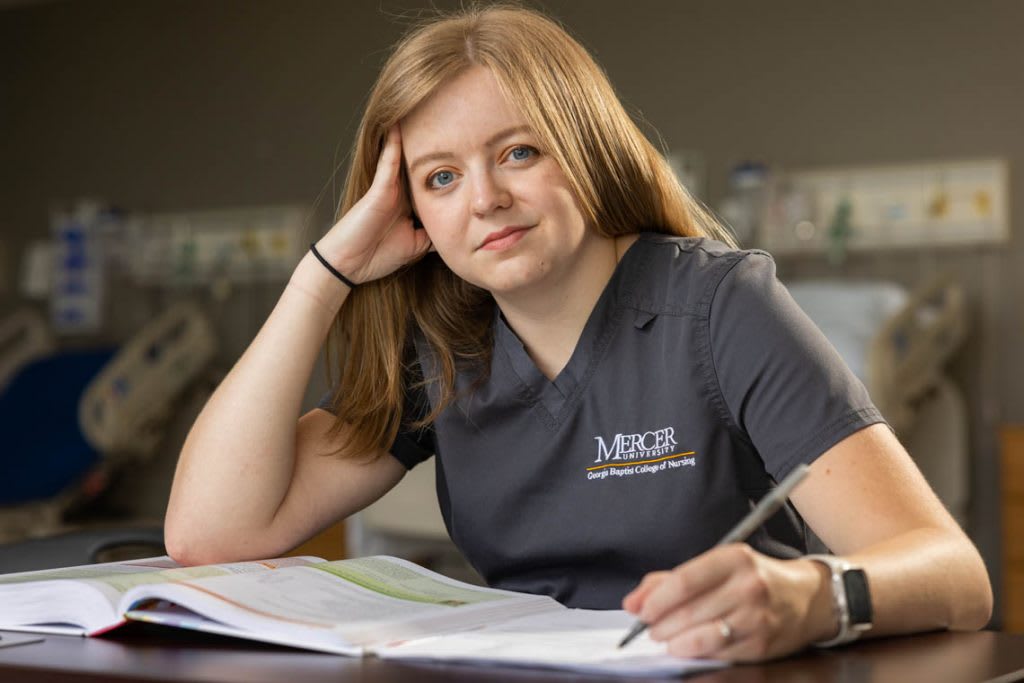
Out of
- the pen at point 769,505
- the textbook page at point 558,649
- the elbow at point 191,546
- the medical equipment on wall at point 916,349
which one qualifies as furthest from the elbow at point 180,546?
the medical equipment on wall at point 916,349

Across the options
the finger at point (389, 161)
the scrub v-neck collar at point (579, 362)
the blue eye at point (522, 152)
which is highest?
the finger at point (389, 161)

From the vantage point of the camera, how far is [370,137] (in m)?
1.44

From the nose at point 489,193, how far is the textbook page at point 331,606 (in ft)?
1.23

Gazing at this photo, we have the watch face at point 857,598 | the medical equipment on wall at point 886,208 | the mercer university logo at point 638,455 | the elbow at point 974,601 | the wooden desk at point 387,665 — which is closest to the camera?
the wooden desk at point 387,665

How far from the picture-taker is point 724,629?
797 mm

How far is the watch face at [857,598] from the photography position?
34.7 inches

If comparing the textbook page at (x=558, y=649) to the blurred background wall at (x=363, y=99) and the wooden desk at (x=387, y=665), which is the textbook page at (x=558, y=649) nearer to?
the wooden desk at (x=387, y=665)

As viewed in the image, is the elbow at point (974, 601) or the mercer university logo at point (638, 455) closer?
the elbow at point (974, 601)

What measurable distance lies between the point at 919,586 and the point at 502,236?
558mm

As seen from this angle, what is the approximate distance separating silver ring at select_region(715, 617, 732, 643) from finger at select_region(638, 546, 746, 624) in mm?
21

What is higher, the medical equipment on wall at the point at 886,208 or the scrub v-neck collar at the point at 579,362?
the medical equipment on wall at the point at 886,208

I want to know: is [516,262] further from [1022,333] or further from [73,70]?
[73,70]

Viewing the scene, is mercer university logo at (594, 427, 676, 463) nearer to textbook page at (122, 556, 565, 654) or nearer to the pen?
textbook page at (122, 556, 565, 654)

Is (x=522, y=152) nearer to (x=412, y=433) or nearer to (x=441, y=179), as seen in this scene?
(x=441, y=179)
